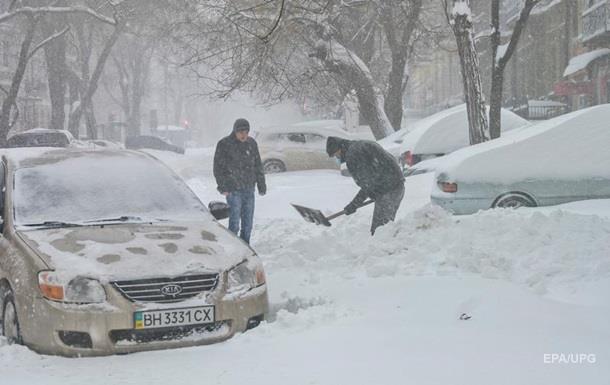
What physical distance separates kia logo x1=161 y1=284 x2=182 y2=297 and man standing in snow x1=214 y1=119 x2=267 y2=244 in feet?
14.1

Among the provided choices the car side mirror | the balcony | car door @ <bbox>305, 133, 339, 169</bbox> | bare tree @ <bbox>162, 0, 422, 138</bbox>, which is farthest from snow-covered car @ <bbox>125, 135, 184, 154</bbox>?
the car side mirror

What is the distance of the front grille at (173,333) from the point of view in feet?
15.3

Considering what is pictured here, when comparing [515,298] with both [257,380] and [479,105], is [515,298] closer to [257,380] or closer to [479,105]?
[257,380]

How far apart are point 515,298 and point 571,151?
461 cm

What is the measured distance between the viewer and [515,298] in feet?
18.2

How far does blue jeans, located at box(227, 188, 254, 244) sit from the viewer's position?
912 cm

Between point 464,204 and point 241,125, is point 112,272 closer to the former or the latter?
point 241,125

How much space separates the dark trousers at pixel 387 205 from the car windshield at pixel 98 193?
265 centimetres

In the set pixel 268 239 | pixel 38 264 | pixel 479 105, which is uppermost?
pixel 479 105

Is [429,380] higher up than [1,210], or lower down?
lower down

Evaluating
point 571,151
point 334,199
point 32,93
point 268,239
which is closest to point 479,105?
point 334,199

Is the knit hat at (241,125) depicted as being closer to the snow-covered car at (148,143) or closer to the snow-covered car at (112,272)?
the snow-covered car at (112,272)

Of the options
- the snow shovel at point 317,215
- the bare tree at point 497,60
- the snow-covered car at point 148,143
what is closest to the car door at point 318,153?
the bare tree at point 497,60

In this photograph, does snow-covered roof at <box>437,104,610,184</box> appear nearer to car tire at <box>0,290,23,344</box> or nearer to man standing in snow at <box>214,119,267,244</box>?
man standing in snow at <box>214,119,267,244</box>
